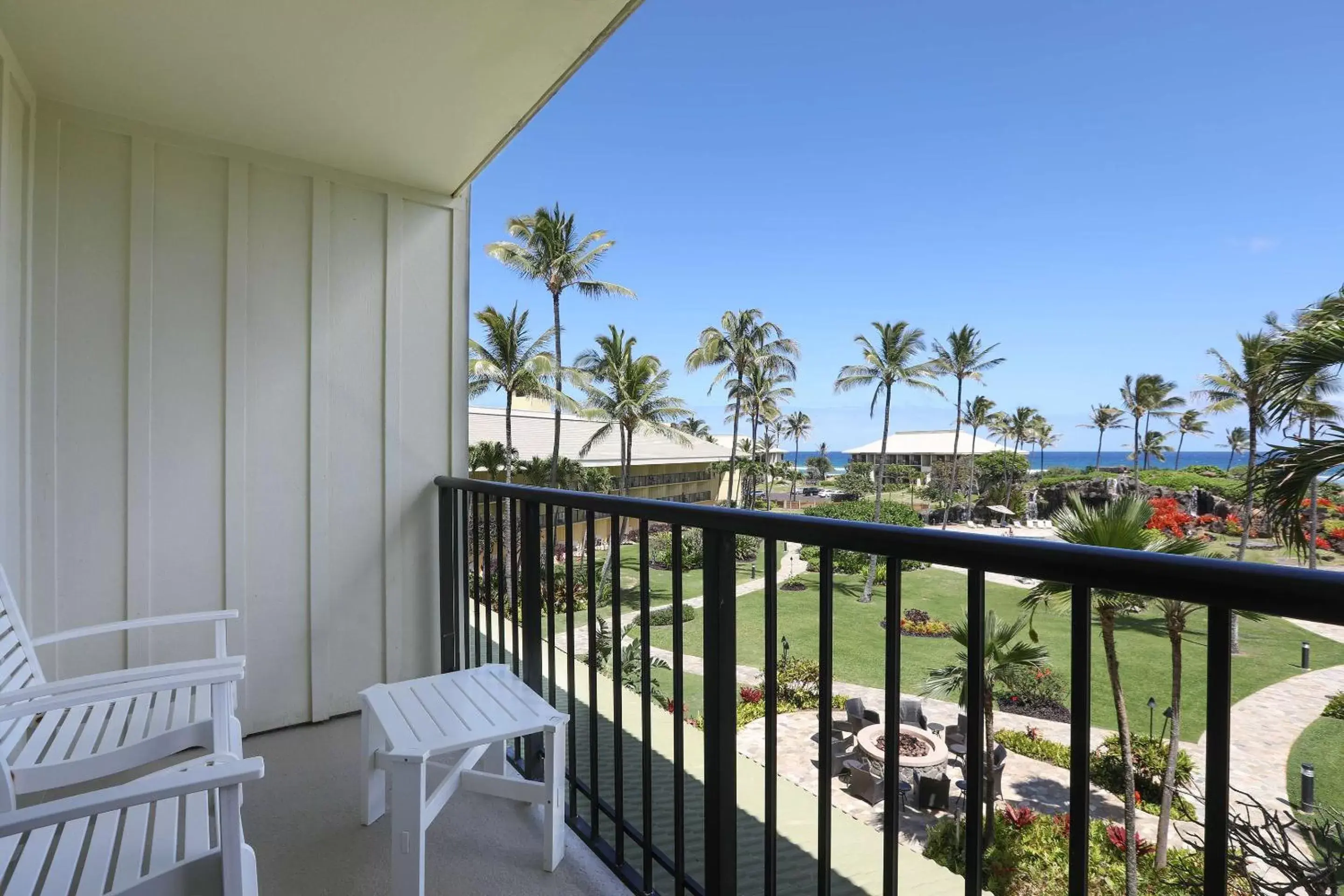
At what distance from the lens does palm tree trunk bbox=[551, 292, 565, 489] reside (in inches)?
926

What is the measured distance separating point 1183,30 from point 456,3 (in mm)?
63193

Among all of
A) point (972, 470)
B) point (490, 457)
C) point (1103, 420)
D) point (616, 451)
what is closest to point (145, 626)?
point (490, 457)

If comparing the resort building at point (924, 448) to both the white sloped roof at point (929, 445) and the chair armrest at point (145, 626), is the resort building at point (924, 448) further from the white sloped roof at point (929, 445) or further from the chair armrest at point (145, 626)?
the chair armrest at point (145, 626)

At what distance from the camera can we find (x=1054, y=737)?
1360cm

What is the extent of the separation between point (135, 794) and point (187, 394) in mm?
1857

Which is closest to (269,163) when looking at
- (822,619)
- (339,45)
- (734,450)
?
(339,45)

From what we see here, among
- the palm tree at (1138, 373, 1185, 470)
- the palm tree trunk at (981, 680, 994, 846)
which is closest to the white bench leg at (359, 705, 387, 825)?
the palm tree trunk at (981, 680, 994, 846)

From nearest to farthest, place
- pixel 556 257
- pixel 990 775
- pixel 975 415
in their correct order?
pixel 990 775
pixel 556 257
pixel 975 415

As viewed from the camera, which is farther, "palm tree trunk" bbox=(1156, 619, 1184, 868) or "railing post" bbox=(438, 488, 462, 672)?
"railing post" bbox=(438, 488, 462, 672)

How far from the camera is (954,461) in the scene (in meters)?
35.1

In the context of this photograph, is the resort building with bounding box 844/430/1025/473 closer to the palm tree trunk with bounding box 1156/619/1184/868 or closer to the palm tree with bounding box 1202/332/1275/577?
the palm tree with bounding box 1202/332/1275/577

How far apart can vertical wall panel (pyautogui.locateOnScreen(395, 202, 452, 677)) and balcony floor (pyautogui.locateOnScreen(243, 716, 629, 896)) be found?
70cm

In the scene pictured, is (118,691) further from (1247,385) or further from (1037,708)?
(1247,385)

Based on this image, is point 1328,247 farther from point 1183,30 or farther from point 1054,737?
point 1054,737
